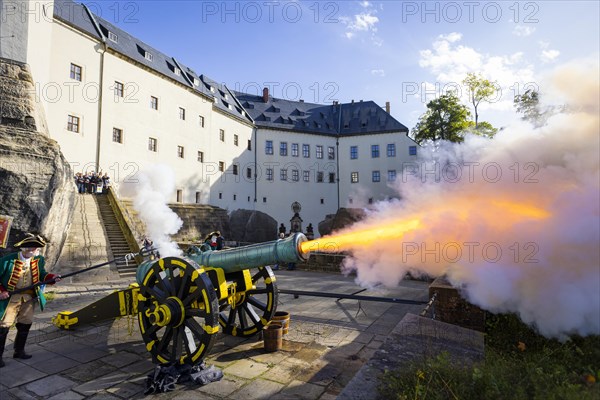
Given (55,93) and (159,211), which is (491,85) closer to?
(159,211)

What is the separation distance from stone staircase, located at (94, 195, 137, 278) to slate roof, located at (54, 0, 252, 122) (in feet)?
38.2

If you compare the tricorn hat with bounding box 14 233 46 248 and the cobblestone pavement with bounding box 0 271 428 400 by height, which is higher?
the tricorn hat with bounding box 14 233 46 248

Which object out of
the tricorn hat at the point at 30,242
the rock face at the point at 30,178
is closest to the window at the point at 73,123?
the rock face at the point at 30,178

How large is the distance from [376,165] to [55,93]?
95.9 feet

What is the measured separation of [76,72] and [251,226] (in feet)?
57.5

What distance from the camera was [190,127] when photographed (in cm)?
2892

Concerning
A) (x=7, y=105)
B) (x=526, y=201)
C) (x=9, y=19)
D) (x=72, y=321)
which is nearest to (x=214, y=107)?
(x=9, y=19)

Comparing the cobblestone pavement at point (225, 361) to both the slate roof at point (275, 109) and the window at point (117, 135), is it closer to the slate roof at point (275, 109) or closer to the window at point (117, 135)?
the window at point (117, 135)

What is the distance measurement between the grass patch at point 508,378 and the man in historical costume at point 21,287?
522 cm

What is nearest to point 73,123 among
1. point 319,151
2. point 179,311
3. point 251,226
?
point 251,226

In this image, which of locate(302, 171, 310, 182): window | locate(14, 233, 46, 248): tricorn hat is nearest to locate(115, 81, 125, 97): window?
locate(302, 171, 310, 182): window

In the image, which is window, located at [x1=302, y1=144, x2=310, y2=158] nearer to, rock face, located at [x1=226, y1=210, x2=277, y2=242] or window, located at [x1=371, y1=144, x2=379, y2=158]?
window, located at [x1=371, y1=144, x2=379, y2=158]

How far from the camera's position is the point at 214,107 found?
31.9 meters

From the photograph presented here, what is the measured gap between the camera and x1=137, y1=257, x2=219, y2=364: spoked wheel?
13.5 ft
